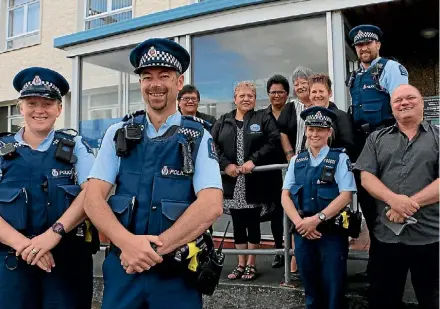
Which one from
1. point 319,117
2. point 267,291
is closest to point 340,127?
point 319,117

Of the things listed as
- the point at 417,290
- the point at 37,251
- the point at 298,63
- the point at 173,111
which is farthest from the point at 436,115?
the point at 37,251

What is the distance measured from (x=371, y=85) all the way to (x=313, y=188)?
103cm

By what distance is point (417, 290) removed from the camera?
2664mm

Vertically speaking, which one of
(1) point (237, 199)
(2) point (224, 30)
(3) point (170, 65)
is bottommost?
(1) point (237, 199)

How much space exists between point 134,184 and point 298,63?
397 cm

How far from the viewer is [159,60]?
226 cm

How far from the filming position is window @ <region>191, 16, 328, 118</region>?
17.8 feet

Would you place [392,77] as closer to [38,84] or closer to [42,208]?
[38,84]

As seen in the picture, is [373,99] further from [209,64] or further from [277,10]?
[209,64]

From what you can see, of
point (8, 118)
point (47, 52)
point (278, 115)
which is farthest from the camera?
point (8, 118)

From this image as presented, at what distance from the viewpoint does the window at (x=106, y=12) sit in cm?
1059

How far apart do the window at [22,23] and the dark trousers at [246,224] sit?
10164 mm

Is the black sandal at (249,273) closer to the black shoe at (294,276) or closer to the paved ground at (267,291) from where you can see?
the paved ground at (267,291)

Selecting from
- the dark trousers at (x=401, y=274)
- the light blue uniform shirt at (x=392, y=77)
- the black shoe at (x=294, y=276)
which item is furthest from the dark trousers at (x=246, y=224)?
the light blue uniform shirt at (x=392, y=77)
